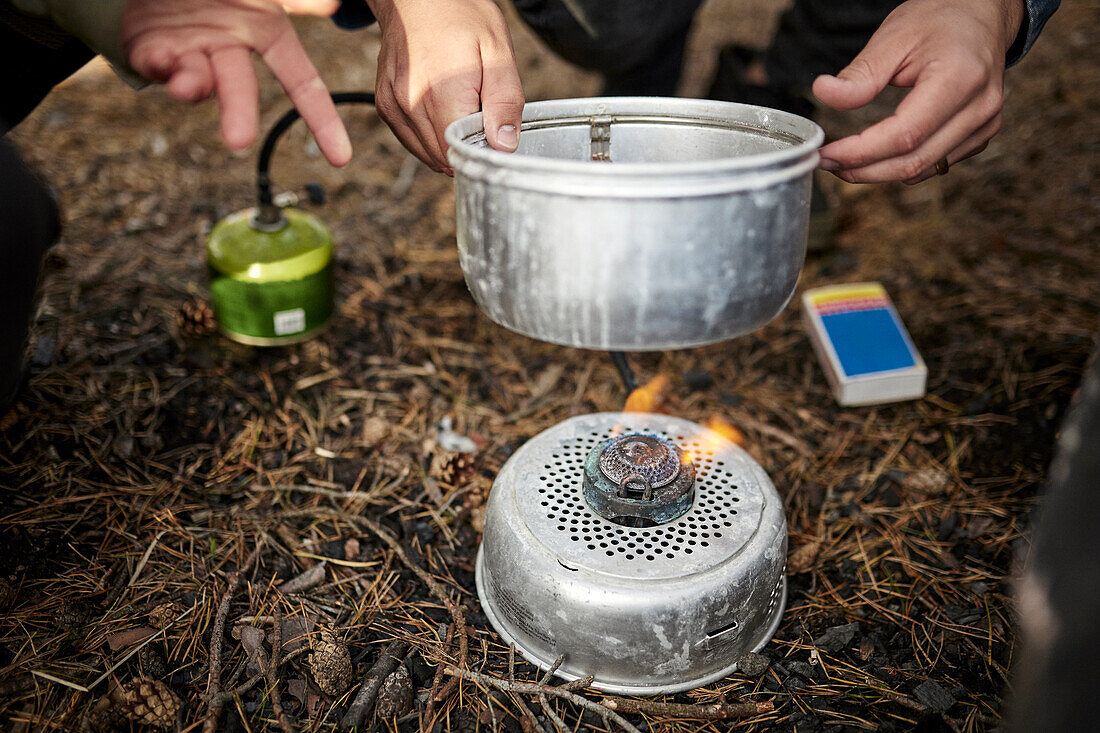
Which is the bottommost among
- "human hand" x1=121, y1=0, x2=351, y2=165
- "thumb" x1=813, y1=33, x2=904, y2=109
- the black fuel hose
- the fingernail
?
the black fuel hose

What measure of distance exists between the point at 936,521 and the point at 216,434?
1670mm

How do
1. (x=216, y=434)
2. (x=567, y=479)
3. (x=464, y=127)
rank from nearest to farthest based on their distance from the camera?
(x=464, y=127) < (x=567, y=479) < (x=216, y=434)

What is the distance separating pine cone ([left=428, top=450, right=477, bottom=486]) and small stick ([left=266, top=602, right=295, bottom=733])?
448mm

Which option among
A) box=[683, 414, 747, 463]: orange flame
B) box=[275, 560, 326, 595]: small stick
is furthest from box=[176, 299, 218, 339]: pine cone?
box=[683, 414, 747, 463]: orange flame

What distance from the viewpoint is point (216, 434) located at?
179cm

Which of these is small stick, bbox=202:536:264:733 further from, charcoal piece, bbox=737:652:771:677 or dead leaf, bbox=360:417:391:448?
charcoal piece, bbox=737:652:771:677

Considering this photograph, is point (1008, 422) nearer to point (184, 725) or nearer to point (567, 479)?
point (567, 479)

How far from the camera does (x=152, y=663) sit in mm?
1264

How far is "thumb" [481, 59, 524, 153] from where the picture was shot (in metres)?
1.15

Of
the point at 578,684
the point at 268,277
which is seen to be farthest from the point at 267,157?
the point at 578,684

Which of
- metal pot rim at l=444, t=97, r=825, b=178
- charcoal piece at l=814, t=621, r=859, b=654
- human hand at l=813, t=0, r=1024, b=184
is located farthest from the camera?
charcoal piece at l=814, t=621, r=859, b=654

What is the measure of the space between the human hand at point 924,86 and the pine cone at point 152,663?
137 cm

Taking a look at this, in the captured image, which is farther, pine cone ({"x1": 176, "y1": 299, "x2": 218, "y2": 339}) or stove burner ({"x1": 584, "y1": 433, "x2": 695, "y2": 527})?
pine cone ({"x1": 176, "y1": 299, "x2": 218, "y2": 339})

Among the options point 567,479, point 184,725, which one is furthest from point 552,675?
point 184,725
